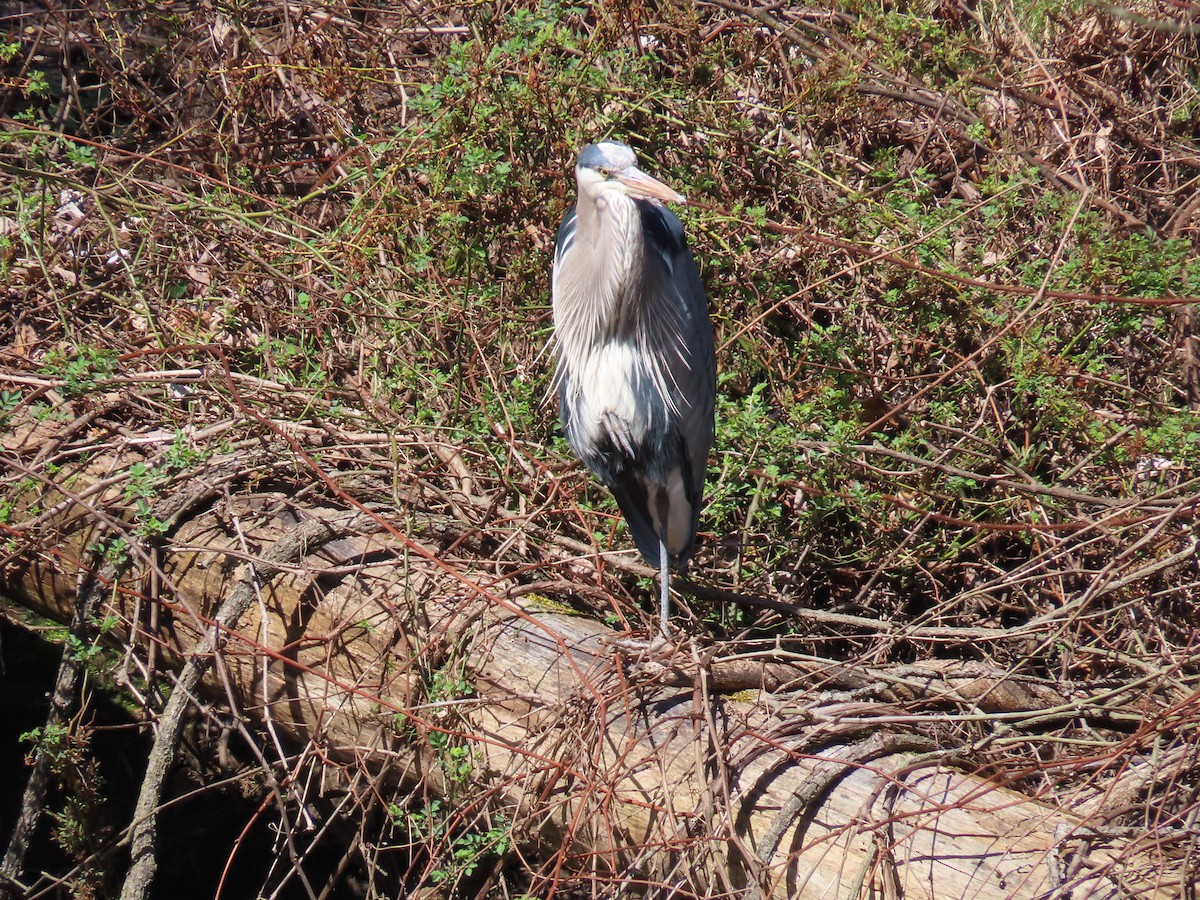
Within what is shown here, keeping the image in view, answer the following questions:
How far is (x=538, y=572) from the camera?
2.80m

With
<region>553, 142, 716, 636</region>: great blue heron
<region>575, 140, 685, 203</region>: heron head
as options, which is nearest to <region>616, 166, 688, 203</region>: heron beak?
<region>575, 140, 685, 203</region>: heron head

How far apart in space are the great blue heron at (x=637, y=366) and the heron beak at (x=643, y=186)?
11 cm

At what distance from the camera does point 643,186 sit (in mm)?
2598

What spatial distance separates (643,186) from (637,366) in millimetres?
517

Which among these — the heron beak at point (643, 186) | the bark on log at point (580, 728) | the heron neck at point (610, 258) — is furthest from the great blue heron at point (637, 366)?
the bark on log at point (580, 728)

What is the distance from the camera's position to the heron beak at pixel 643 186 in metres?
2.49

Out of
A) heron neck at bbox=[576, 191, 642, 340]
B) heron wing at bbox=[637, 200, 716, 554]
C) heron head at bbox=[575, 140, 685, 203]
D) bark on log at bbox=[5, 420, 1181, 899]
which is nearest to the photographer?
bark on log at bbox=[5, 420, 1181, 899]

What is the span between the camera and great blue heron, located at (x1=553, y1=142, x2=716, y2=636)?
9.29 feet

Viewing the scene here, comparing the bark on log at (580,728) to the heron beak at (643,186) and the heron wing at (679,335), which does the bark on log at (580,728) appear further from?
the heron beak at (643,186)

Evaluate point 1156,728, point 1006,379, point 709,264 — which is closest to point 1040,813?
point 1156,728

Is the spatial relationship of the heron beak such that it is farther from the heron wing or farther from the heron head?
the heron wing

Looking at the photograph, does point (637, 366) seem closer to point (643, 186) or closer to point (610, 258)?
point (610, 258)

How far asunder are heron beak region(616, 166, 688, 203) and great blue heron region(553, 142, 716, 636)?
112 millimetres

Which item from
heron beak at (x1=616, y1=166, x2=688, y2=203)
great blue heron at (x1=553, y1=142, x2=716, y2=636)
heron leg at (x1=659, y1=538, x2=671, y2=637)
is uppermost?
heron beak at (x1=616, y1=166, x2=688, y2=203)
